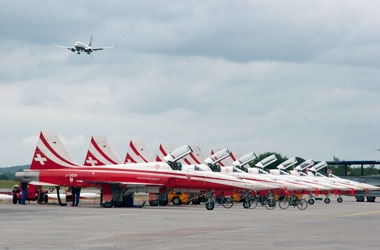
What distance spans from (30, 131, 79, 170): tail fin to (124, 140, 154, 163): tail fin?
8895mm

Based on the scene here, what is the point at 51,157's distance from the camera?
48875mm

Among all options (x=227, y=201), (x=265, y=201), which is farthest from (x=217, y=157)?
(x=265, y=201)

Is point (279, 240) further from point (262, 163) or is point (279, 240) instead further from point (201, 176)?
point (262, 163)

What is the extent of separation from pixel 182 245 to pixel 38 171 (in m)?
30.4

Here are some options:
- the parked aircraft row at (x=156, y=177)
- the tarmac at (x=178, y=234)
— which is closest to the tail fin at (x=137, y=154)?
the parked aircraft row at (x=156, y=177)

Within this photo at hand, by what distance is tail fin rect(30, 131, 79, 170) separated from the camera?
4881 cm

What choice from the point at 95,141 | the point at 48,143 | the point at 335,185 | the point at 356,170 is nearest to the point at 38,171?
the point at 48,143

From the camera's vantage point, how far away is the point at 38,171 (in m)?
48.6

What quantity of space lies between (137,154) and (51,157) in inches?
409

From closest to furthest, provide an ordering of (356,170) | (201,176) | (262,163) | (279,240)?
(279,240) < (201,176) < (262,163) < (356,170)

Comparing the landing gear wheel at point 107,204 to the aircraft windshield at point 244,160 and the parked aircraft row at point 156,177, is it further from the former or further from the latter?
the aircraft windshield at point 244,160

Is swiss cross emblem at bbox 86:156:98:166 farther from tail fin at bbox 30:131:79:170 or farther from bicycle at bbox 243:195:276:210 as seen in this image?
bicycle at bbox 243:195:276:210

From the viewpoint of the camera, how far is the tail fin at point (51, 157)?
48812 millimetres

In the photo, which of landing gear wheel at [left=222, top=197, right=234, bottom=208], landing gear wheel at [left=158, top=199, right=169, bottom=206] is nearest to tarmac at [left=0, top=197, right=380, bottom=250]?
landing gear wheel at [left=222, top=197, right=234, bottom=208]
